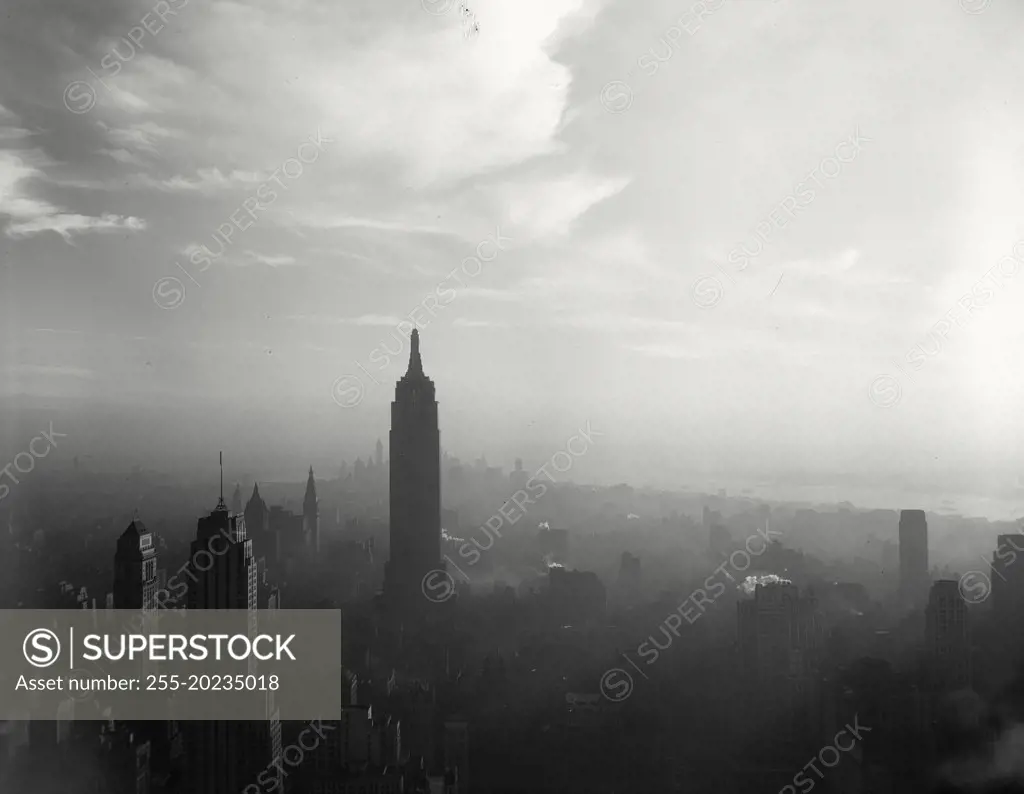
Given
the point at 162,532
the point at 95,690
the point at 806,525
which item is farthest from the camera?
the point at 806,525

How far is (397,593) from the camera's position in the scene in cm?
400

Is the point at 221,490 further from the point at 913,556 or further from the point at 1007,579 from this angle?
the point at 1007,579

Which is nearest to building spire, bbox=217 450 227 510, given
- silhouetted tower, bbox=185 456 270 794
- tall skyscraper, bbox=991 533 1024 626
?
silhouetted tower, bbox=185 456 270 794

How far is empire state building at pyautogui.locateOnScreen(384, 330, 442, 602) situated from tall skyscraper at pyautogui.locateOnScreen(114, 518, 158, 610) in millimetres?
1226

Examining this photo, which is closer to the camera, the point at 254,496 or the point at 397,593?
the point at 254,496

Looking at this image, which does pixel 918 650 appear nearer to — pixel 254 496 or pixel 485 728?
pixel 485 728

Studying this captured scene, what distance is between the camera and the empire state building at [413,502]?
3916 millimetres

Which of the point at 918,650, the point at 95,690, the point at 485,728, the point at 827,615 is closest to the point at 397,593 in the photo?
the point at 485,728

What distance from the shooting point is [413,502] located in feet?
13.8

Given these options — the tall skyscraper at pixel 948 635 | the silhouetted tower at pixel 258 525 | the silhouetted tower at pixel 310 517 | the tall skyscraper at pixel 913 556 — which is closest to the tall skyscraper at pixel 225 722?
the silhouetted tower at pixel 258 525

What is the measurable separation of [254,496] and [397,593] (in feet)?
3.30

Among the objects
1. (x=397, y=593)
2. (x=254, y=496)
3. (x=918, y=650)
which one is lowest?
(x=918, y=650)

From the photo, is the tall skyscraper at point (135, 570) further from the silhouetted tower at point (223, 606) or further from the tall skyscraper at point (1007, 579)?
the tall skyscraper at point (1007, 579)

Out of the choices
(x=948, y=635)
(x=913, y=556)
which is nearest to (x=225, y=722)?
(x=948, y=635)
